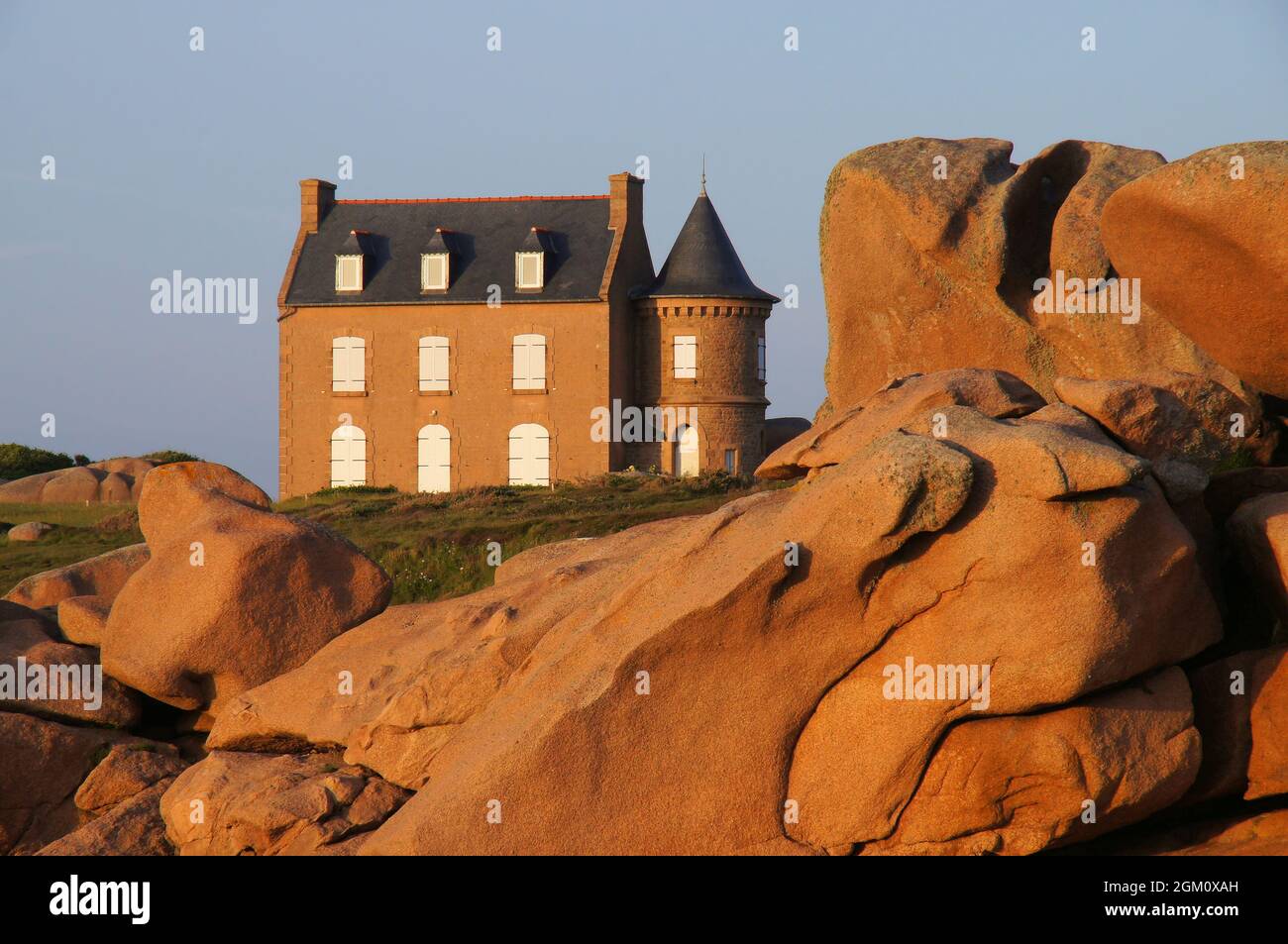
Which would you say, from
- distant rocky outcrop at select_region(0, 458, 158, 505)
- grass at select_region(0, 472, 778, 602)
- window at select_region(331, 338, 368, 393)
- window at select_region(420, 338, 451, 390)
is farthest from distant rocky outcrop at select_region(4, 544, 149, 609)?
window at select_region(331, 338, 368, 393)

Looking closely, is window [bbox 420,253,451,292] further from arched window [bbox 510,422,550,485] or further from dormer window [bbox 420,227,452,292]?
arched window [bbox 510,422,550,485]

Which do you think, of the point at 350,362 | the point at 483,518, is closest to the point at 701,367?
the point at 350,362

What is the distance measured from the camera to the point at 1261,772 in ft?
35.4

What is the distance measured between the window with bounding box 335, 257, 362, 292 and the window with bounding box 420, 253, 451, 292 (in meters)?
2.06

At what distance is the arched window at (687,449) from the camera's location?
49.2 meters

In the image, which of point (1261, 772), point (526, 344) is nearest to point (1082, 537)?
point (1261, 772)

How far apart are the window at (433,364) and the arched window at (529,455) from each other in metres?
2.80

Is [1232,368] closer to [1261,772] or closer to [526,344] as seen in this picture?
[1261,772]

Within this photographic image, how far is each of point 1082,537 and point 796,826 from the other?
8.66ft

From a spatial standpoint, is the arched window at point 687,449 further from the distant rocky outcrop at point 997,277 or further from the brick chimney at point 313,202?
the distant rocky outcrop at point 997,277

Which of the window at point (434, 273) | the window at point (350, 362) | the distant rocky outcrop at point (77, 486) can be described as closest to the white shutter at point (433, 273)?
the window at point (434, 273)

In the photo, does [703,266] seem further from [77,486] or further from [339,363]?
[77,486]

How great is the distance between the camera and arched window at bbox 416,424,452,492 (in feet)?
162

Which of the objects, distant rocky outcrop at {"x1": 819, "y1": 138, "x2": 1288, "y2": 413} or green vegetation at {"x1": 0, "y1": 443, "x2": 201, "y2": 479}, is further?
green vegetation at {"x1": 0, "y1": 443, "x2": 201, "y2": 479}
